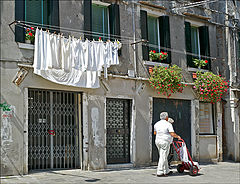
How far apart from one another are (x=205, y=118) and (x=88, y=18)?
22.7 feet

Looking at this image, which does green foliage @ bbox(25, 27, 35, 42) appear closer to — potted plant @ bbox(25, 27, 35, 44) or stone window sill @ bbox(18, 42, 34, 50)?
potted plant @ bbox(25, 27, 35, 44)

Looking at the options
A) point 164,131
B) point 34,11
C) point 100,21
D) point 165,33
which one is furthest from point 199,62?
point 34,11

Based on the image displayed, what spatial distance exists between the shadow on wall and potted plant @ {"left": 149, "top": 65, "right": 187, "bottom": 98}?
5130 mm

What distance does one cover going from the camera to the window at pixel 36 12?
10.4 meters

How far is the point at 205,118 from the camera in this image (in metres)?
15.8

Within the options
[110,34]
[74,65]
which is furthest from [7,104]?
[110,34]

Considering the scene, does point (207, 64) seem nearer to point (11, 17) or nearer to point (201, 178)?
point (201, 178)

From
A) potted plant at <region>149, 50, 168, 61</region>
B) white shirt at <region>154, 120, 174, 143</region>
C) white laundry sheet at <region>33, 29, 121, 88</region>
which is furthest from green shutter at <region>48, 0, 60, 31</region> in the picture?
white shirt at <region>154, 120, 174, 143</region>

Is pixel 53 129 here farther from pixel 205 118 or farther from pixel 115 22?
pixel 205 118

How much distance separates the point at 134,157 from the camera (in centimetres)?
1270

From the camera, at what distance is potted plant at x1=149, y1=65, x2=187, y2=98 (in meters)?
13.2

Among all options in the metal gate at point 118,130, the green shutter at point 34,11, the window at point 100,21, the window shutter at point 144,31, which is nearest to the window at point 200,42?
the window shutter at point 144,31

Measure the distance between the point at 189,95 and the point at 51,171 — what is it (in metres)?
6.60

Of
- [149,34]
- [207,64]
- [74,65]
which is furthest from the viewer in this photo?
[207,64]
